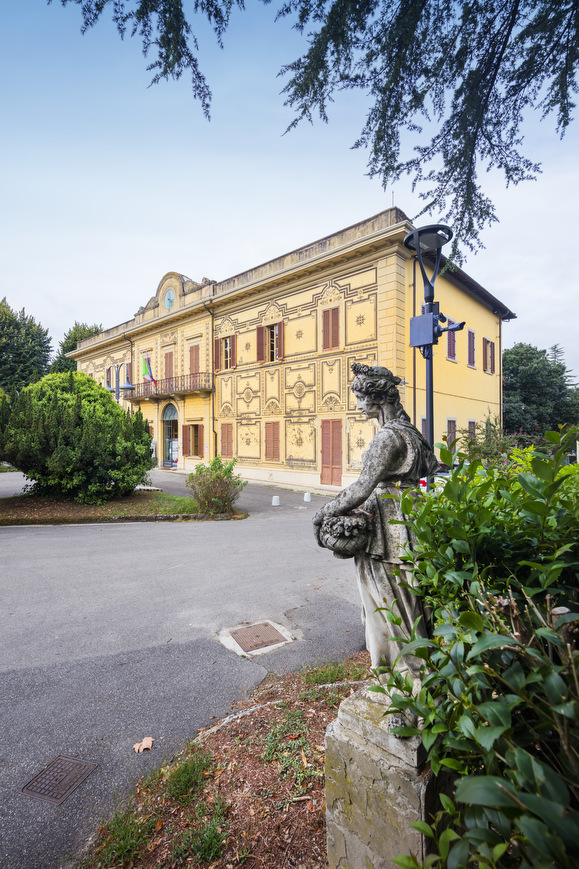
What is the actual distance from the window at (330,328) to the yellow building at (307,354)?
5 cm

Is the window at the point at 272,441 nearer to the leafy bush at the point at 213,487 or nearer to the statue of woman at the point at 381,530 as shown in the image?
the leafy bush at the point at 213,487

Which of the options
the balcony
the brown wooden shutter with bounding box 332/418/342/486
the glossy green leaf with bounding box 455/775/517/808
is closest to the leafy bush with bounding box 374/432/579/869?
the glossy green leaf with bounding box 455/775/517/808

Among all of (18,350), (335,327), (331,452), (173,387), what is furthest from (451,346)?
(18,350)

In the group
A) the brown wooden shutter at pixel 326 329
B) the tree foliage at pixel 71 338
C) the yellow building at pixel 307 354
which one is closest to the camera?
the yellow building at pixel 307 354

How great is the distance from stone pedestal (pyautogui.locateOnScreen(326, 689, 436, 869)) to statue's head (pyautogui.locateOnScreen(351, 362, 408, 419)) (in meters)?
1.47

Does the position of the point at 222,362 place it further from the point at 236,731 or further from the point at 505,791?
the point at 505,791

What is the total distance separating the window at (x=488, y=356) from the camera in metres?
20.9

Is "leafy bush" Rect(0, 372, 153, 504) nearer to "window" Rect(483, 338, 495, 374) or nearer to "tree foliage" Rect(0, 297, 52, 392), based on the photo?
"window" Rect(483, 338, 495, 374)

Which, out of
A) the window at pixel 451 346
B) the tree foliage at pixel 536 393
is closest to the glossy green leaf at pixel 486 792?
the window at pixel 451 346

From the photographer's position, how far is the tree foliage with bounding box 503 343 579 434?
26.0m

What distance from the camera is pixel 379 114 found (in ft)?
11.0

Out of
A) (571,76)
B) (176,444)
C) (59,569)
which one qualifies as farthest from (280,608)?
(176,444)

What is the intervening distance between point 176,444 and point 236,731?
954 inches

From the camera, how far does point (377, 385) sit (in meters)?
2.28
